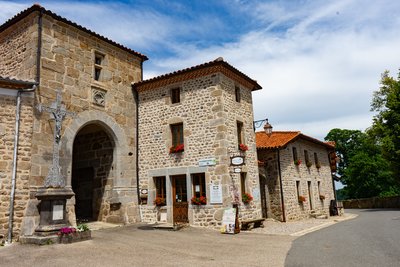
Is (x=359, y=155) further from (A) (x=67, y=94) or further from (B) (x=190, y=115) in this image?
(A) (x=67, y=94)

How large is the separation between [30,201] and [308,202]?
1394 centimetres

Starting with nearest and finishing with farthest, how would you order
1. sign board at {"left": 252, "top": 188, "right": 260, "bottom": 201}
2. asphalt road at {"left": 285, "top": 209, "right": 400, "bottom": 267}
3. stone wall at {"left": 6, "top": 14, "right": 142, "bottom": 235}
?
asphalt road at {"left": 285, "top": 209, "right": 400, "bottom": 267}
stone wall at {"left": 6, "top": 14, "right": 142, "bottom": 235}
sign board at {"left": 252, "top": 188, "right": 260, "bottom": 201}

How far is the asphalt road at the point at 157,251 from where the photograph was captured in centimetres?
614

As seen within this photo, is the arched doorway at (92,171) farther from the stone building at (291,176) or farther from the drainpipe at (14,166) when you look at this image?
the stone building at (291,176)

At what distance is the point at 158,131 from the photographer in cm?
1288

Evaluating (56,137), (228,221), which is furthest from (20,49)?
(228,221)

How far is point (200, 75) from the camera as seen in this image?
12.2 meters

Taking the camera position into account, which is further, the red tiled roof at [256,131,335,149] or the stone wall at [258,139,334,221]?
the red tiled roof at [256,131,335,149]

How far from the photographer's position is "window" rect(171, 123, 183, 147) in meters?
12.5

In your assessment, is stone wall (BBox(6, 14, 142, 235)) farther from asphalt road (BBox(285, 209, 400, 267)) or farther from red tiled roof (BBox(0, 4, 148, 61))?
asphalt road (BBox(285, 209, 400, 267))

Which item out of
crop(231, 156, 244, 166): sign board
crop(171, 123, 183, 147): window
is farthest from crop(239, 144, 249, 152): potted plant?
crop(171, 123, 183, 147): window

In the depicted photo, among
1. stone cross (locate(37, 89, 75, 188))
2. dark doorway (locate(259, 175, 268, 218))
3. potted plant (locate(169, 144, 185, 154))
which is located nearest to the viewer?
stone cross (locate(37, 89, 75, 188))

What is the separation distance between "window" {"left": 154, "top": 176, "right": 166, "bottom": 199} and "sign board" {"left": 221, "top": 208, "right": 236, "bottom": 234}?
3.02 m

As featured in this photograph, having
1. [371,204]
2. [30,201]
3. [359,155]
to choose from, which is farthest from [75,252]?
[359,155]
